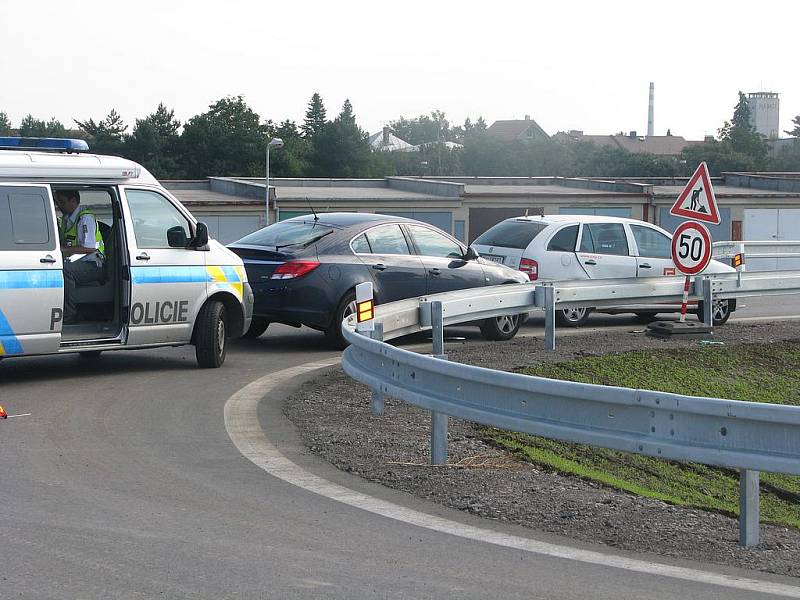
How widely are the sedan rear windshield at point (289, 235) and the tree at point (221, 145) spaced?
278 feet

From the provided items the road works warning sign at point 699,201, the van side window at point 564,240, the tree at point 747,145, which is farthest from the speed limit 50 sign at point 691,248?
the tree at point 747,145

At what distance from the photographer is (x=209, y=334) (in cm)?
1247

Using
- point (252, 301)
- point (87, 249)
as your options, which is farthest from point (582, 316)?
point (87, 249)

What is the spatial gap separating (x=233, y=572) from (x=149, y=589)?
42 centimetres

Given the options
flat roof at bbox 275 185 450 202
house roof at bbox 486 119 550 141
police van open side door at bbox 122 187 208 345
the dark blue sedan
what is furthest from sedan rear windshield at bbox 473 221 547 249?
house roof at bbox 486 119 550 141

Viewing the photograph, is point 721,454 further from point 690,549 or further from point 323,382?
point 323,382

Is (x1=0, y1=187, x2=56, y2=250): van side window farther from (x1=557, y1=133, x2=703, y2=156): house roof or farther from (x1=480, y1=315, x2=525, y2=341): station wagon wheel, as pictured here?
(x1=557, y1=133, x2=703, y2=156): house roof

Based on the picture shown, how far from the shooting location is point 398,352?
8133 mm

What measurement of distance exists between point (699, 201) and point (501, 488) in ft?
32.5

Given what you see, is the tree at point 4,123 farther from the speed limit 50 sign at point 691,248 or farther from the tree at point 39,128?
the speed limit 50 sign at point 691,248

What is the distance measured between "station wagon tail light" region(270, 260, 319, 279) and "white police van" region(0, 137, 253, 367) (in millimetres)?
1169

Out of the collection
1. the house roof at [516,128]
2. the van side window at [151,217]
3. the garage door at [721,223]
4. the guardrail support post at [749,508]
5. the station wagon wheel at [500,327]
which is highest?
the house roof at [516,128]

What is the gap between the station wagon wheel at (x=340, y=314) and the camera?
46.5ft

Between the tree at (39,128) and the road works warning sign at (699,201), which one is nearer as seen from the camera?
the road works warning sign at (699,201)
